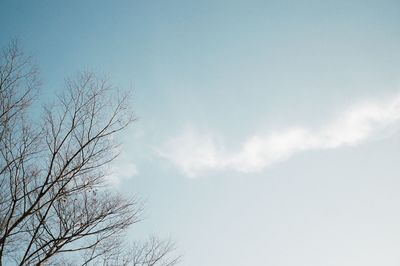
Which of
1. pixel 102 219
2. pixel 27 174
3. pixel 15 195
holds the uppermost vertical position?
pixel 27 174

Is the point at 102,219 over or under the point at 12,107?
under

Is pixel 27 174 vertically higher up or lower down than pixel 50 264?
higher up

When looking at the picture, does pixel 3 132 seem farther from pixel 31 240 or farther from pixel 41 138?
pixel 31 240

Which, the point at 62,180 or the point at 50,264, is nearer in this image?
the point at 62,180

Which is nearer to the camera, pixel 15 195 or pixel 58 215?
pixel 15 195

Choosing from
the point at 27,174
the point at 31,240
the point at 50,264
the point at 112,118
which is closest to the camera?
the point at 31,240

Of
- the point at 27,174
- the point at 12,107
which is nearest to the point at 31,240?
the point at 27,174

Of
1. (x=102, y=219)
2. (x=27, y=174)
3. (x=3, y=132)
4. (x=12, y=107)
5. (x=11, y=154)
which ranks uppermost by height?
(x=12, y=107)

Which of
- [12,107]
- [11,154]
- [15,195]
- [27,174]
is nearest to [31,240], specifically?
[15,195]

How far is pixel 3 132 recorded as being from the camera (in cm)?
749

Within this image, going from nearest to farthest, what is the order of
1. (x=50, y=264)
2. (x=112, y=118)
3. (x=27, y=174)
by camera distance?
(x=27, y=174)
(x=50, y=264)
(x=112, y=118)

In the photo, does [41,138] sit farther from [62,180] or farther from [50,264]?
[50,264]

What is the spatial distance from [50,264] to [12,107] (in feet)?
14.7

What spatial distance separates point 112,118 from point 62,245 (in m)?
3.69
